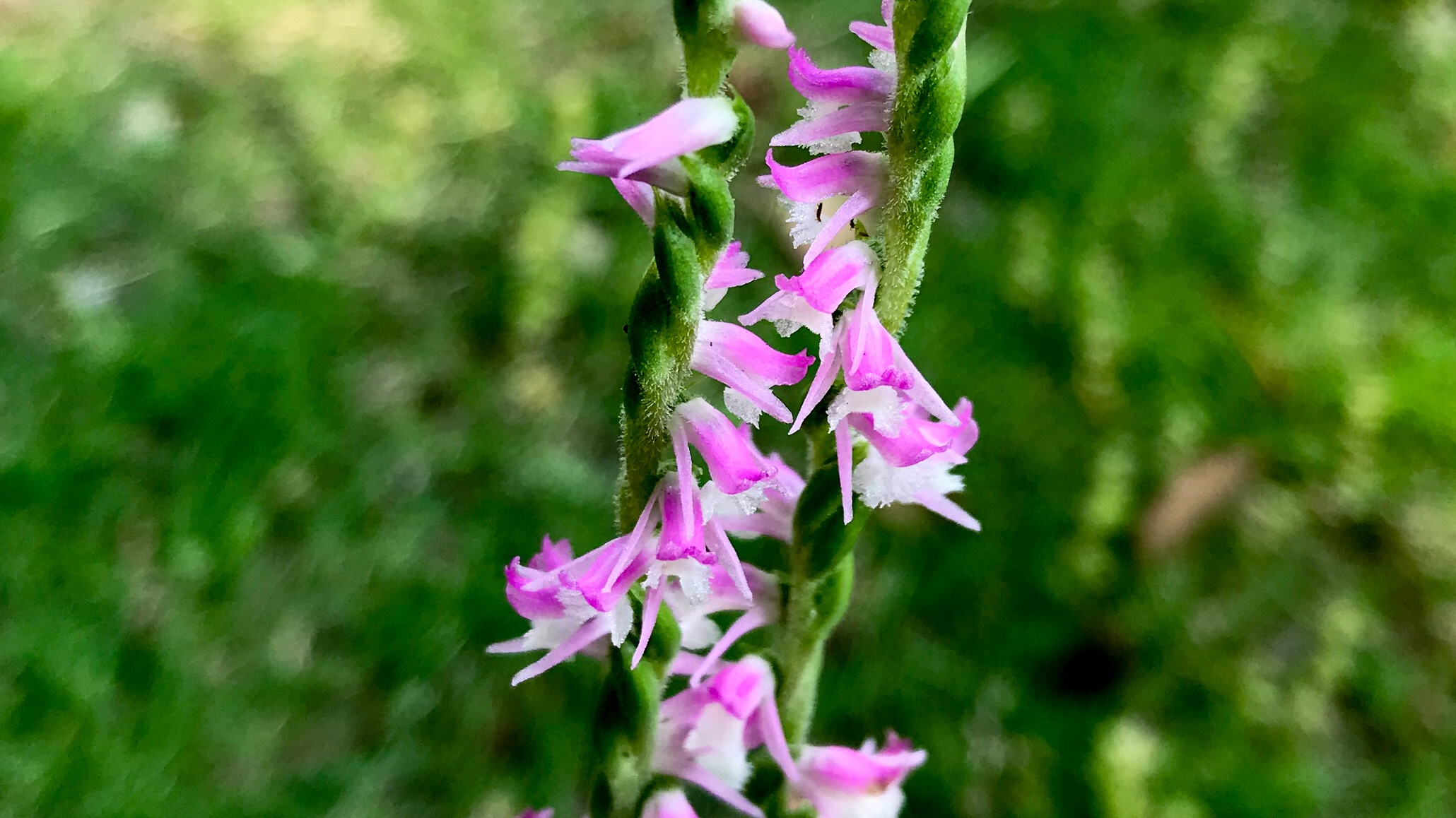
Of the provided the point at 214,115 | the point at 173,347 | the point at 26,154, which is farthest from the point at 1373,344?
the point at 26,154

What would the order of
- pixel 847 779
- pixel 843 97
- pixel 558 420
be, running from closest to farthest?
pixel 843 97, pixel 847 779, pixel 558 420

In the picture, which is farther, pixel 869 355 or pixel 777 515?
pixel 777 515

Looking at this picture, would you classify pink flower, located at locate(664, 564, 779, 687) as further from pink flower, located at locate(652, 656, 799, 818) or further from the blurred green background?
the blurred green background

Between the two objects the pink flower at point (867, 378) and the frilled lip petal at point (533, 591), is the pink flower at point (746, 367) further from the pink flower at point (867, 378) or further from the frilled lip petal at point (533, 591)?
the frilled lip petal at point (533, 591)

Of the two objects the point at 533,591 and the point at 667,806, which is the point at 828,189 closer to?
the point at 533,591

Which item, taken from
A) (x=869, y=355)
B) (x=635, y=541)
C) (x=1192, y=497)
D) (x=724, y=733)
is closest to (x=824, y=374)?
(x=869, y=355)

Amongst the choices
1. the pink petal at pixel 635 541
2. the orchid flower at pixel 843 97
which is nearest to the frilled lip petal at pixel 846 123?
the orchid flower at pixel 843 97
